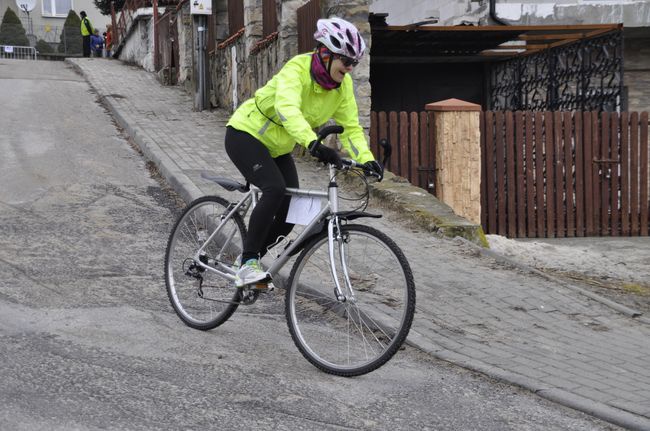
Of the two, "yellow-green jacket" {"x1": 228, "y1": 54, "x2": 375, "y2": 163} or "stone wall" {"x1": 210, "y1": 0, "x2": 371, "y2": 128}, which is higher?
"stone wall" {"x1": 210, "y1": 0, "x2": 371, "y2": 128}

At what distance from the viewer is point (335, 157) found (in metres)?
4.73

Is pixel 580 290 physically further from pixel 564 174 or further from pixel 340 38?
pixel 564 174

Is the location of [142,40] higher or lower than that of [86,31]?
lower

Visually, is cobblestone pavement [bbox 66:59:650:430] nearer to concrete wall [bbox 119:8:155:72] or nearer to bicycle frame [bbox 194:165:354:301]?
bicycle frame [bbox 194:165:354:301]

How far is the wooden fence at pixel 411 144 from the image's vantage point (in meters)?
11.3

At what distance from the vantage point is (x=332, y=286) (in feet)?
16.3

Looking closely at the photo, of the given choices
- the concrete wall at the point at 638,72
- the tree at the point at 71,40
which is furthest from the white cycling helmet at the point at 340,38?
the tree at the point at 71,40

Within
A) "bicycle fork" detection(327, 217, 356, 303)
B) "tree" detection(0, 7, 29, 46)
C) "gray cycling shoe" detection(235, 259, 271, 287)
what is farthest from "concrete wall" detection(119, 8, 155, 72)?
"bicycle fork" detection(327, 217, 356, 303)

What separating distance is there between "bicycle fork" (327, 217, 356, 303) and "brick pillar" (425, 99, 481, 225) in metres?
6.29

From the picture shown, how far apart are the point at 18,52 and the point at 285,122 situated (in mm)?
42040

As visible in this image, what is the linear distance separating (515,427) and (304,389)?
1.04 metres

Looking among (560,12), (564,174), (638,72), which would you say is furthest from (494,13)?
(564,174)

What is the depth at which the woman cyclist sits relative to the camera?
4961 mm

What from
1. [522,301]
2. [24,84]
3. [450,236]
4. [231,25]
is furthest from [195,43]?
[522,301]
